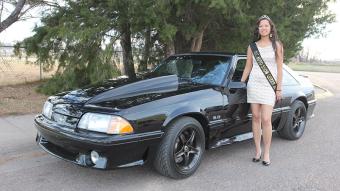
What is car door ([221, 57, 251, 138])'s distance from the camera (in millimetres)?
5117

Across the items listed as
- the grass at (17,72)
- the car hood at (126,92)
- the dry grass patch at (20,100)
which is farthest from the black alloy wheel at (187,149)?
the grass at (17,72)

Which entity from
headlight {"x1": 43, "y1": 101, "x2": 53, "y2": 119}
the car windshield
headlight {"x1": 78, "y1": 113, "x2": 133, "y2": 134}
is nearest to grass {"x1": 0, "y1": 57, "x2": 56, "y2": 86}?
the car windshield

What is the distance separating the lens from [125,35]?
32.1ft

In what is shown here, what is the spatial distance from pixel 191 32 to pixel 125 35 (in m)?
1.74

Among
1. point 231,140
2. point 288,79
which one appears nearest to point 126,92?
point 231,140

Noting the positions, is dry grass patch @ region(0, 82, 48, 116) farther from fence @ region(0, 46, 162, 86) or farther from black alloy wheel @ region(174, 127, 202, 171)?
black alloy wheel @ region(174, 127, 202, 171)

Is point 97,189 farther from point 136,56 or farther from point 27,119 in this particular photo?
point 136,56

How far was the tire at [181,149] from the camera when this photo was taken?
14.3 ft

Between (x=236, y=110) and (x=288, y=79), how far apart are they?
1651 mm

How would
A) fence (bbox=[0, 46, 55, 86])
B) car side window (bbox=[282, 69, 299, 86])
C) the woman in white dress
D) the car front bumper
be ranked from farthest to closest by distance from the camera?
fence (bbox=[0, 46, 55, 86])
car side window (bbox=[282, 69, 299, 86])
the woman in white dress
the car front bumper

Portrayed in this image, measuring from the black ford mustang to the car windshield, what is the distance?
0.04ft

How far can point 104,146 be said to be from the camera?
13.0 ft

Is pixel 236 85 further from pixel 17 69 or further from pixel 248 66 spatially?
pixel 17 69

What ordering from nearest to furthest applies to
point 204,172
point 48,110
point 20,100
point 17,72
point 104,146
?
1. point 104,146
2. point 48,110
3. point 204,172
4. point 20,100
5. point 17,72
